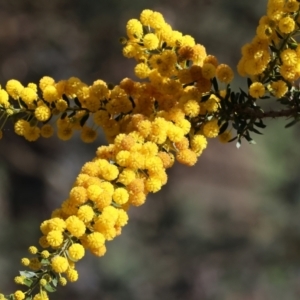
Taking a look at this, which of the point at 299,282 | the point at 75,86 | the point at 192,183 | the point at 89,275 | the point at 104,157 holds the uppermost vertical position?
the point at 192,183

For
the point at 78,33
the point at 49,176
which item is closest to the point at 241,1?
the point at 78,33

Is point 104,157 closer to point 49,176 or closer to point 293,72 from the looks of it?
point 293,72

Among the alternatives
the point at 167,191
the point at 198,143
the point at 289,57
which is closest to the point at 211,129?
the point at 198,143

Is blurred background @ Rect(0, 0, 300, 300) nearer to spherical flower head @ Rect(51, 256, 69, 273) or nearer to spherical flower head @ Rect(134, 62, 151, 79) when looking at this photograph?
spherical flower head @ Rect(134, 62, 151, 79)

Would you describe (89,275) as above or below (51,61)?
below

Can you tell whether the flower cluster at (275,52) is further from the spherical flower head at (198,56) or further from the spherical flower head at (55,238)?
the spherical flower head at (55,238)

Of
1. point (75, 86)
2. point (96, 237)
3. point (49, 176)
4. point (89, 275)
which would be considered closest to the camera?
point (96, 237)
